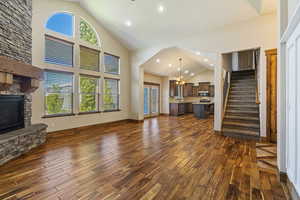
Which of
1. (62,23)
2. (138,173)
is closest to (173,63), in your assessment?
(62,23)

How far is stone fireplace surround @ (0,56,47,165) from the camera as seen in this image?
2762mm

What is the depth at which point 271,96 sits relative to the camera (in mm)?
4109

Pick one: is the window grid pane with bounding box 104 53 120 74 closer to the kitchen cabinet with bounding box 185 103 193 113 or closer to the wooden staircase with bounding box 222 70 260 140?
the wooden staircase with bounding box 222 70 260 140

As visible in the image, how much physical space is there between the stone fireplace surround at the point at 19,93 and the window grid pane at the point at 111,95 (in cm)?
284

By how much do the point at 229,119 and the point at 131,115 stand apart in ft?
15.3

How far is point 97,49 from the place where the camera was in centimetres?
618

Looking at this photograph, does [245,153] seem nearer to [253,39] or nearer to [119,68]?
[253,39]

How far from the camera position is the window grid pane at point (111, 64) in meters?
6.66

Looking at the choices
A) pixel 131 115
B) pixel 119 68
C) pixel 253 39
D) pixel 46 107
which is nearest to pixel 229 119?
pixel 253 39

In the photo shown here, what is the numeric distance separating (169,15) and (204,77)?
7239 mm

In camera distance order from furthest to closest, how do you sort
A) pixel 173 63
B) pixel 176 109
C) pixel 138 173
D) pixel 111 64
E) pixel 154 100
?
pixel 154 100, pixel 176 109, pixel 173 63, pixel 111 64, pixel 138 173

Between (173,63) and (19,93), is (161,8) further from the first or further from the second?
(19,93)

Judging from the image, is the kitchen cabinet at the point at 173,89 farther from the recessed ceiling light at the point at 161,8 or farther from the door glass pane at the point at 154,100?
the recessed ceiling light at the point at 161,8

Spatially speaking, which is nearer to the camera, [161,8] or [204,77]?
[161,8]
